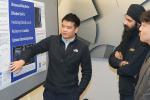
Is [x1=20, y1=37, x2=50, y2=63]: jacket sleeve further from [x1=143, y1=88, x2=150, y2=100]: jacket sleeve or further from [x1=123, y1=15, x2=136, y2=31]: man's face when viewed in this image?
[x1=143, y1=88, x2=150, y2=100]: jacket sleeve

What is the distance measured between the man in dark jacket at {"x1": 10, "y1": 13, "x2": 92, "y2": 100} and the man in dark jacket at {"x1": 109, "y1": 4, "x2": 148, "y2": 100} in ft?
1.25

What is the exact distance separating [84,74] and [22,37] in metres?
0.68

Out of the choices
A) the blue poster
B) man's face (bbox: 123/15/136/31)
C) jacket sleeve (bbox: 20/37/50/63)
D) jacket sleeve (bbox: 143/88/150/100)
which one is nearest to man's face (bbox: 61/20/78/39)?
jacket sleeve (bbox: 20/37/50/63)

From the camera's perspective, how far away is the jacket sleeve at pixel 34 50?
2463mm

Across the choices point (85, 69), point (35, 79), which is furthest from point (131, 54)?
point (35, 79)

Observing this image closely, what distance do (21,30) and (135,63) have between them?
109 centimetres

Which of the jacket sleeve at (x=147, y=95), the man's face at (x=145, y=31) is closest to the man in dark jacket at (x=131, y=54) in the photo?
the man's face at (x=145, y=31)

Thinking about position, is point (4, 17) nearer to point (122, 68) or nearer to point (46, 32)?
point (46, 32)

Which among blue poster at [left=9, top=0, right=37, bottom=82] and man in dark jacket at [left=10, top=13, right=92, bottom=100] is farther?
man in dark jacket at [left=10, top=13, right=92, bottom=100]

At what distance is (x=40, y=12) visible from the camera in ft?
9.78

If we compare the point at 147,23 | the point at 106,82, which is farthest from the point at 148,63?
the point at 106,82

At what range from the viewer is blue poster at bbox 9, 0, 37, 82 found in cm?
240

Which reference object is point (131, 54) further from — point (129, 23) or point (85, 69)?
point (85, 69)

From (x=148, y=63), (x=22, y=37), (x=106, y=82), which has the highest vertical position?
(x=22, y=37)
